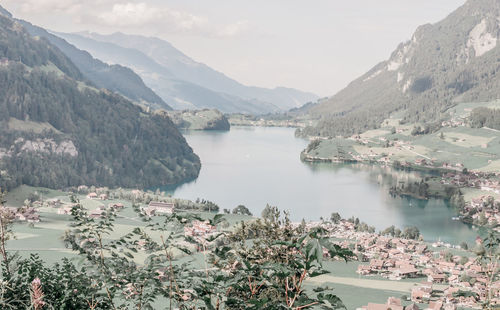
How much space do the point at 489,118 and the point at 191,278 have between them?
5622 inches

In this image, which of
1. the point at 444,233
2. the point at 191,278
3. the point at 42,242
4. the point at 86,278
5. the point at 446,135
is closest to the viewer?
the point at 191,278

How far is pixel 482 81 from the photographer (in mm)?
179875

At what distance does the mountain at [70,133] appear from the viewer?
3284 inches

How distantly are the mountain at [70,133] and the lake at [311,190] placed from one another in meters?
9.96

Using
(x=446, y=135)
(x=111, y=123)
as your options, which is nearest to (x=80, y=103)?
(x=111, y=123)

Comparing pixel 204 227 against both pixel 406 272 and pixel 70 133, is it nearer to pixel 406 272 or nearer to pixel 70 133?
pixel 406 272

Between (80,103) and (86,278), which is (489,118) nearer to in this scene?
(80,103)

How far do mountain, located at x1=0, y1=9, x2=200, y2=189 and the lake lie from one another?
9.96 m

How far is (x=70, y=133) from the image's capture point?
322 feet

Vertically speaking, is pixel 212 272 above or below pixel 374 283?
above

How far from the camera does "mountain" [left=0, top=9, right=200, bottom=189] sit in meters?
83.4

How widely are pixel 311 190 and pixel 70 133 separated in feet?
160

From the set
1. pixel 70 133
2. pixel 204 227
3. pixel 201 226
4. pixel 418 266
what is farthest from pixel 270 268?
pixel 70 133

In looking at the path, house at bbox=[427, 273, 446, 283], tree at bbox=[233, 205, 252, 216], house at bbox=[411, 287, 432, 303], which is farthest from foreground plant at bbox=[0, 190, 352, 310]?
tree at bbox=[233, 205, 252, 216]
